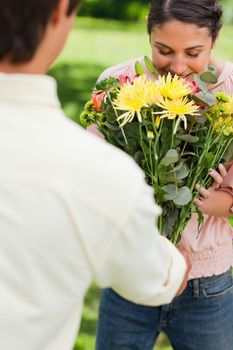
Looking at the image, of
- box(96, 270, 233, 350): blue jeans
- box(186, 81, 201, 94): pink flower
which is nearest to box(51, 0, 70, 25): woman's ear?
box(186, 81, 201, 94): pink flower

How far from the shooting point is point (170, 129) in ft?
7.55

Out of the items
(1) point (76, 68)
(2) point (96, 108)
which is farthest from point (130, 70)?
(1) point (76, 68)

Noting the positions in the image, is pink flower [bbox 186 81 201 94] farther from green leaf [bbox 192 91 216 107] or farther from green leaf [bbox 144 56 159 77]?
green leaf [bbox 144 56 159 77]

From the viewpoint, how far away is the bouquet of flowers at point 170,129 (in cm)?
224

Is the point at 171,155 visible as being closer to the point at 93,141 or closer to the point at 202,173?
the point at 202,173

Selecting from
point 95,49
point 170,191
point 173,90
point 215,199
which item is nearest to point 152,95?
point 173,90

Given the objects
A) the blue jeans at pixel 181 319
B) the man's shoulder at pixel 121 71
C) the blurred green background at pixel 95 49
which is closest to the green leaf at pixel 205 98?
the man's shoulder at pixel 121 71

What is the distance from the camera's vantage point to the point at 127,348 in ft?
9.12

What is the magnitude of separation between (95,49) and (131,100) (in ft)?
35.4

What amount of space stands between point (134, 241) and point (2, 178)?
26cm

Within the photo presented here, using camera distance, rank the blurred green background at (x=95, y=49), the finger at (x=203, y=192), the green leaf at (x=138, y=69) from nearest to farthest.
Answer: the finger at (x=203, y=192), the green leaf at (x=138, y=69), the blurred green background at (x=95, y=49)

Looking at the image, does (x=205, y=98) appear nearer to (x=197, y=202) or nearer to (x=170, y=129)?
(x=170, y=129)

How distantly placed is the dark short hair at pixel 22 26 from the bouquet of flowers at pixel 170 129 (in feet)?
2.96

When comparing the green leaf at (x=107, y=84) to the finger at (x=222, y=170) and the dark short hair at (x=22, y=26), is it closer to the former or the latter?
the finger at (x=222, y=170)
